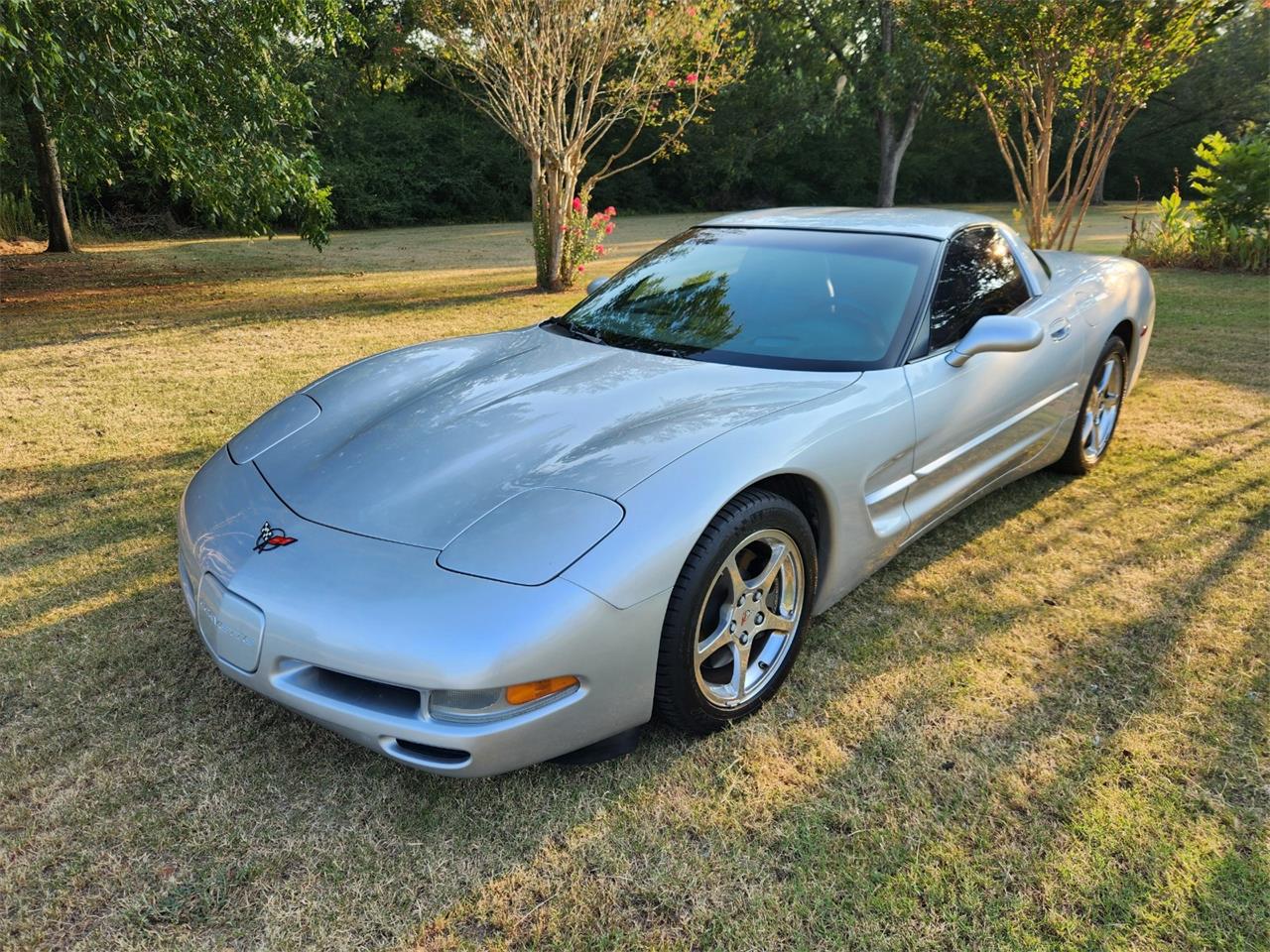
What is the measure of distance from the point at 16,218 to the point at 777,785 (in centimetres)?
1948

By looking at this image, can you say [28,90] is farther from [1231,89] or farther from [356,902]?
[1231,89]

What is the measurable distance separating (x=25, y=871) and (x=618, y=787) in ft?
4.51

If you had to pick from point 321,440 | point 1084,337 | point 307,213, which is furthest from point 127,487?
point 307,213

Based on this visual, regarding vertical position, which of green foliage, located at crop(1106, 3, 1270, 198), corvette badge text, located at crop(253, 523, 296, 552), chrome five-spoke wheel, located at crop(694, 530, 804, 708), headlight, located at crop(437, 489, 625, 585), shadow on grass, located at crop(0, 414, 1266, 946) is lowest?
shadow on grass, located at crop(0, 414, 1266, 946)

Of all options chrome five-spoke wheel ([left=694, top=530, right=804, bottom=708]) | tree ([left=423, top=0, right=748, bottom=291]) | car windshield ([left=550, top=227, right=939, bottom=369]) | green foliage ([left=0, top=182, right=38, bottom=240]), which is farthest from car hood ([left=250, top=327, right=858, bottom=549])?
green foliage ([left=0, top=182, right=38, bottom=240])

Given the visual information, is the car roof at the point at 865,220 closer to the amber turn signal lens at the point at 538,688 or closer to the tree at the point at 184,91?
the amber turn signal lens at the point at 538,688

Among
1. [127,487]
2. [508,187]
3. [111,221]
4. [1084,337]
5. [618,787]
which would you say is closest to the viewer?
[618,787]

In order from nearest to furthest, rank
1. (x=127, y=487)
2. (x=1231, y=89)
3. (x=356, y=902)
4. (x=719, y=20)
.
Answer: (x=356, y=902), (x=127, y=487), (x=719, y=20), (x=1231, y=89)

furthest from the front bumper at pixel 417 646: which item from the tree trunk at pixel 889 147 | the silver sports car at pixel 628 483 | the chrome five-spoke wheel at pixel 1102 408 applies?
the tree trunk at pixel 889 147

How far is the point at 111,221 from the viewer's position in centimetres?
2045

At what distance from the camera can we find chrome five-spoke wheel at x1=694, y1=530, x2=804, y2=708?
241 centimetres

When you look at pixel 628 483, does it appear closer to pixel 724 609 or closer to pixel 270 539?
pixel 724 609

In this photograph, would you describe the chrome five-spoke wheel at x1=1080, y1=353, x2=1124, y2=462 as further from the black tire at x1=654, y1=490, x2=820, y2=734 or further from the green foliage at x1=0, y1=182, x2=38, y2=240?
the green foliage at x1=0, y1=182, x2=38, y2=240

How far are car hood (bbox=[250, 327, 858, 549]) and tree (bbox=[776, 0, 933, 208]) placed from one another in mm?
26574
